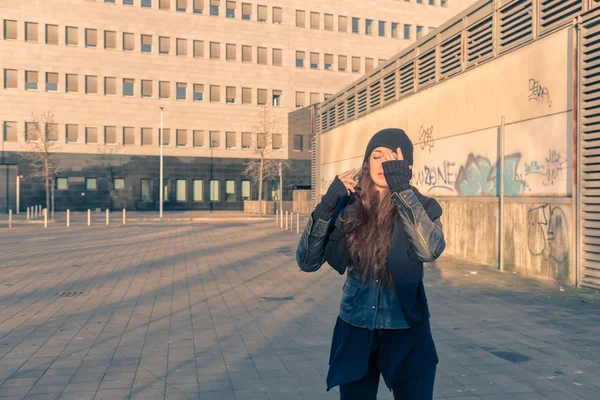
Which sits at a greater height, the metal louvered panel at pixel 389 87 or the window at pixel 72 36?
the window at pixel 72 36

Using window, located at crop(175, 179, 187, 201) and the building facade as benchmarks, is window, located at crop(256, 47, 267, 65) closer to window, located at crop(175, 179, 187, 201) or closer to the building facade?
the building facade

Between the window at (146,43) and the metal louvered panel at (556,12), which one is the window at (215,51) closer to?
the window at (146,43)

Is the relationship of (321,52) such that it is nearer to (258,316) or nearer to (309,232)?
(258,316)

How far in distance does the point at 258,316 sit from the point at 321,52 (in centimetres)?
5011

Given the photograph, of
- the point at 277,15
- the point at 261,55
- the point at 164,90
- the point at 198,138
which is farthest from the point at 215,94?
the point at 277,15

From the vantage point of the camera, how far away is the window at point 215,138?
2074 inches

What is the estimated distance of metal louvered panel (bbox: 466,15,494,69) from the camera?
13.5 metres

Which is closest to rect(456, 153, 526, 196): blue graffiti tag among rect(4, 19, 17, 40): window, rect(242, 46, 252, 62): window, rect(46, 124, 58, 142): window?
rect(46, 124, 58, 142): window

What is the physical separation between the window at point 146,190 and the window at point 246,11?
54.5ft

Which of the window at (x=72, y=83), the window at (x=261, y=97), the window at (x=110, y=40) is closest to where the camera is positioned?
the window at (x=72, y=83)

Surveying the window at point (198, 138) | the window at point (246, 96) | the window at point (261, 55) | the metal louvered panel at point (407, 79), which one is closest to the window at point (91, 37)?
the window at point (198, 138)

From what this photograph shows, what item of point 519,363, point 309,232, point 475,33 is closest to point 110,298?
point 519,363

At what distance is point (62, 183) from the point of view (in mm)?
48969

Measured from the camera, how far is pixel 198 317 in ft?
25.0
